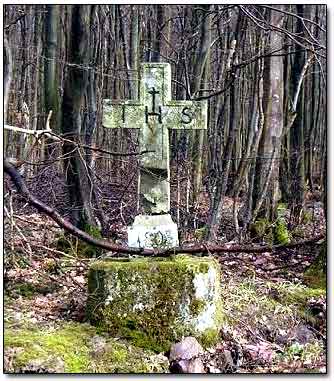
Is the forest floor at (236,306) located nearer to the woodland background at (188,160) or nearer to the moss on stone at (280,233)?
the woodland background at (188,160)

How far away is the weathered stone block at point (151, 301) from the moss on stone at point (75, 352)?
12 centimetres

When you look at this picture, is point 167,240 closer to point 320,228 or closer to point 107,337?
point 107,337

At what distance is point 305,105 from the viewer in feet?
41.8

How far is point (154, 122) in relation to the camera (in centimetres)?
460

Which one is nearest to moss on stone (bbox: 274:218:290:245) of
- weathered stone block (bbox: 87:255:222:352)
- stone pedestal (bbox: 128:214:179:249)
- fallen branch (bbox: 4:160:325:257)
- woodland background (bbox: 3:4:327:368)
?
woodland background (bbox: 3:4:327:368)

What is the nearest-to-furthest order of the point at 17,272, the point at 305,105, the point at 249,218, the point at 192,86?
the point at 17,272, the point at 249,218, the point at 192,86, the point at 305,105

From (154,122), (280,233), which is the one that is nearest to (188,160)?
(280,233)

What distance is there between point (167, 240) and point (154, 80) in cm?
121

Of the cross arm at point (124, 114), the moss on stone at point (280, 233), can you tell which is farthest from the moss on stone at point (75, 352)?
the moss on stone at point (280, 233)

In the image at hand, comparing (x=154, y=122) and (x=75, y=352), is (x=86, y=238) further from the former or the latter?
(x=154, y=122)

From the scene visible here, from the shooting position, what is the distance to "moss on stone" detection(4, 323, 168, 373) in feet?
12.7

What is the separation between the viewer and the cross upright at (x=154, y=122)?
4.58 m

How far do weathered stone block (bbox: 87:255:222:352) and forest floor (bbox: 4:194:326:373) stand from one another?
266 millimetres

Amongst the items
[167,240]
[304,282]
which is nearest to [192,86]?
[304,282]
